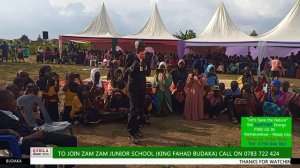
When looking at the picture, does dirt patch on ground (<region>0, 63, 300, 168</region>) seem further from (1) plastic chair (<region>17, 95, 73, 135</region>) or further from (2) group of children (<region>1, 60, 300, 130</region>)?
(1) plastic chair (<region>17, 95, 73, 135</region>)

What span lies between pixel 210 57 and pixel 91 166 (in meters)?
19.5

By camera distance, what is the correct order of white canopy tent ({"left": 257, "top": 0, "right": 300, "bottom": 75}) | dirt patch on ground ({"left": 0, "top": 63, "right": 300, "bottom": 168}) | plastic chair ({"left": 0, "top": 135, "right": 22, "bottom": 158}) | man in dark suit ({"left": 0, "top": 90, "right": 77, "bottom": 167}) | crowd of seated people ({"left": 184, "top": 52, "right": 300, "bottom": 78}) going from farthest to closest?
1. crowd of seated people ({"left": 184, "top": 52, "right": 300, "bottom": 78})
2. white canopy tent ({"left": 257, "top": 0, "right": 300, "bottom": 75})
3. dirt patch on ground ({"left": 0, "top": 63, "right": 300, "bottom": 168})
4. man in dark suit ({"left": 0, "top": 90, "right": 77, "bottom": 167})
5. plastic chair ({"left": 0, "top": 135, "right": 22, "bottom": 158})

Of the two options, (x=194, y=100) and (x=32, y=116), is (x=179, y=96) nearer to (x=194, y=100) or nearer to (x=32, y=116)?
(x=194, y=100)

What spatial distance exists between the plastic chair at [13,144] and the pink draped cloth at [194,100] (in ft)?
17.0

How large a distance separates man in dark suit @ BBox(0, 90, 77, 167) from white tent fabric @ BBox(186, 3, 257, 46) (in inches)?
590

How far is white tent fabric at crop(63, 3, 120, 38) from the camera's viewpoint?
2586cm

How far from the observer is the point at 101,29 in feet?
88.5

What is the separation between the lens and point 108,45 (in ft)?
99.7

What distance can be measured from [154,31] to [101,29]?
14.1 feet

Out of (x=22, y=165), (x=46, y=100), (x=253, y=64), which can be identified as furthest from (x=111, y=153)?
(x=253, y=64)

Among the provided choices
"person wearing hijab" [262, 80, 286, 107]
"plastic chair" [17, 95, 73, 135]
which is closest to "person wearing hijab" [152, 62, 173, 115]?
"person wearing hijab" [262, 80, 286, 107]

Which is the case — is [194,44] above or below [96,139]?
above

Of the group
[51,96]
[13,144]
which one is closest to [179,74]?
[51,96]

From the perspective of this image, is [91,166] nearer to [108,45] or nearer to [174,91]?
[174,91]
